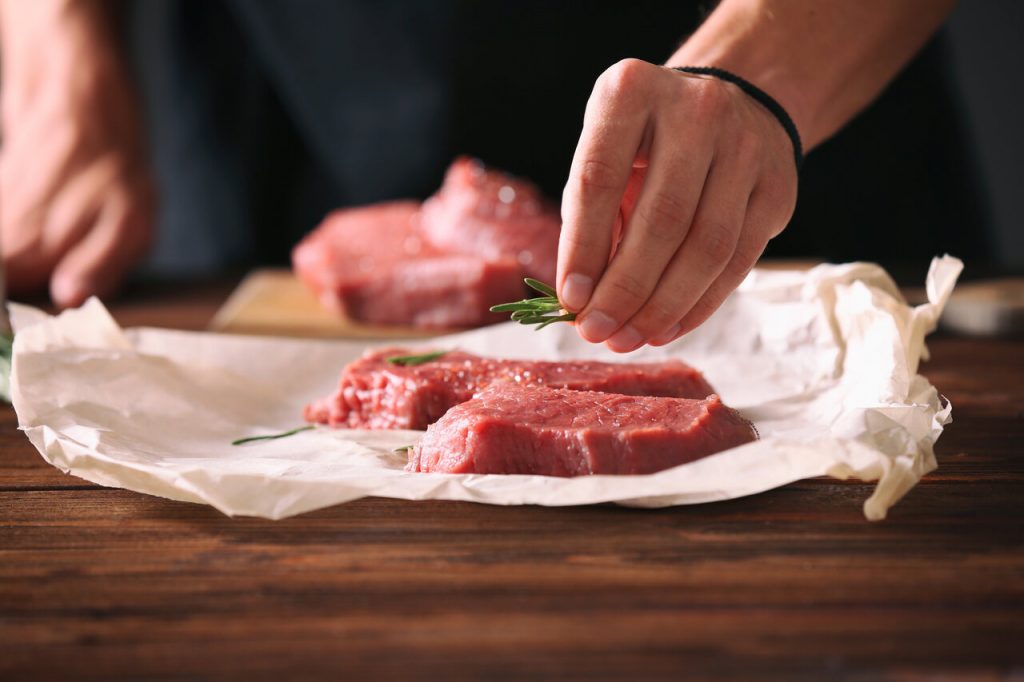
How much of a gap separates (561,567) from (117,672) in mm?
501

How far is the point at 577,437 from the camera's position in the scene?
4.96ft

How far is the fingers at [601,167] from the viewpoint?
152cm

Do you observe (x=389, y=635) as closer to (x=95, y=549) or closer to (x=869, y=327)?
(x=95, y=549)

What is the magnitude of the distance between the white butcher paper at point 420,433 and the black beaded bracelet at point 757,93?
360 mm

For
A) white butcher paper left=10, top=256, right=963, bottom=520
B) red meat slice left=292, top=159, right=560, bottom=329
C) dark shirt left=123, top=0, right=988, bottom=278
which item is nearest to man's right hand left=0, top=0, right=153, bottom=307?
dark shirt left=123, top=0, right=988, bottom=278

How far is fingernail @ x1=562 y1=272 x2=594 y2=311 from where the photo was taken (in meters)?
1.55

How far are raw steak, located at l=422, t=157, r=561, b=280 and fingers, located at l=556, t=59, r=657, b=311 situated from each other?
Result: 1.50 metres

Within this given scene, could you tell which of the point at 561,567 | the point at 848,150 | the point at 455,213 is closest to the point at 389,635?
the point at 561,567

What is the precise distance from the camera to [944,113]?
3.45 metres

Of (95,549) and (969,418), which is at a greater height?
(95,549)

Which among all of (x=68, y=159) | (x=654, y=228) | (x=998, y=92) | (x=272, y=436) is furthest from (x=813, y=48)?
(x=998, y=92)

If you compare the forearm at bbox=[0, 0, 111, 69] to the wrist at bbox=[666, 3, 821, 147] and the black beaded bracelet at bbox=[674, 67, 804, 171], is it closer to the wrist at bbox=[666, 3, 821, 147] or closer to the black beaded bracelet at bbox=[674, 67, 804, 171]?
the wrist at bbox=[666, 3, 821, 147]

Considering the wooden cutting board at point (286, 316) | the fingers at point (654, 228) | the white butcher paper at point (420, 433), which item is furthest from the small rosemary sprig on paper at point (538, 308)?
the wooden cutting board at point (286, 316)

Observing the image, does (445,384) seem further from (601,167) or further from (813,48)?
(813,48)
